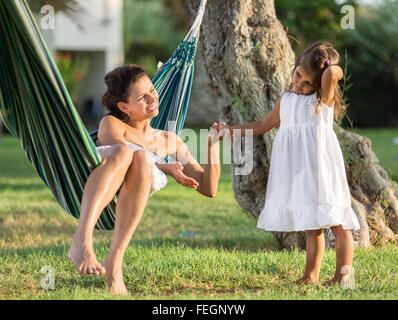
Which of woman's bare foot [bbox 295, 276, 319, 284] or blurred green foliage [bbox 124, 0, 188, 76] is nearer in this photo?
woman's bare foot [bbox 295, 276, 319, 284]

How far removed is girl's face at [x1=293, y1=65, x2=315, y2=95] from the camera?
2.94 m

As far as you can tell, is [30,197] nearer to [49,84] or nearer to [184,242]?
[184,242]

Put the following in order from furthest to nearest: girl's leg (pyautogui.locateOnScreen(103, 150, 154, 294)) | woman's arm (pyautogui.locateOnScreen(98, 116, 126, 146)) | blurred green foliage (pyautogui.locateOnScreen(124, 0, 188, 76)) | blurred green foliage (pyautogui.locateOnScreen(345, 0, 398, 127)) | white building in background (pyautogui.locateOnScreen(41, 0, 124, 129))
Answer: blurred green foliage (pyautogui.locateOnScreen(124, 0, 188, 76))
white building in background (pyautogui.locateOnScreen(41, 0, 124, 129))
blurred green foliage (pyautogui.locateOnScreen(345, 0, 398, 127))
woman's arm (pyautogui.locateOnScreen(98, 116, 126, 146))
girl's leg (pyautogui.locateOnScreen(103, 150, 154, 294))

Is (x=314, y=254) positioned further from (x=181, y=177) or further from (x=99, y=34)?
(x=99, y=34)

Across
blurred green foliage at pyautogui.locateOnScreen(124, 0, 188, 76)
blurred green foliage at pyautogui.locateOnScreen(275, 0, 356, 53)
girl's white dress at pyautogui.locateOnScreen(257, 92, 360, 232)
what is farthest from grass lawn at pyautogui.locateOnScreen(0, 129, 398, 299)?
blurred green foliage at pyautogui.locateOnScreen(275, 0, 356, 53)

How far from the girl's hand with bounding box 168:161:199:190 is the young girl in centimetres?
43

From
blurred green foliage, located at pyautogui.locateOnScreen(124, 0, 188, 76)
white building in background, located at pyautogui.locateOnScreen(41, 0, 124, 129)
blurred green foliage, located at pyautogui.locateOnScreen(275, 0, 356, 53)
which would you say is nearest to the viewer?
blurred green foliage, located at pyautogui.locateOnScreen(275, 0, 356, 53)

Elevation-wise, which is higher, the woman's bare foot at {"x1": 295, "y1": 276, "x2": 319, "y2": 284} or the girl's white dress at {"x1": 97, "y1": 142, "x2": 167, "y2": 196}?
the girl's white dress at {"x1": 97, "y1": 142, "x2": 167, "y2": 196}

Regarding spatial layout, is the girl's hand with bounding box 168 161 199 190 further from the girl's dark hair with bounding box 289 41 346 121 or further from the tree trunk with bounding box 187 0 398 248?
the tree trunk with bounding box 187 0 398 248

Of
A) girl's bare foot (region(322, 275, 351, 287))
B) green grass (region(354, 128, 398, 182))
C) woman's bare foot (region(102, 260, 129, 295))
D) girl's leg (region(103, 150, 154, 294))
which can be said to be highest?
girl's leg (region(103, 150, 154, 294))

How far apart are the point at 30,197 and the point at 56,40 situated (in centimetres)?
1162

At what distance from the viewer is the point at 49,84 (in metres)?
2.59

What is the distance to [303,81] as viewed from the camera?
9.70ft

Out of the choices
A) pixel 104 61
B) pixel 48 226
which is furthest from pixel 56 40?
pixel 48 226
